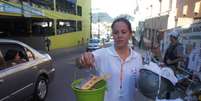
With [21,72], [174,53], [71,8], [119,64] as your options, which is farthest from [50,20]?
[119,64]

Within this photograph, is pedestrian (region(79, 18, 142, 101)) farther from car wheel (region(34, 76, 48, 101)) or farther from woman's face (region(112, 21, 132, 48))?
car wheel (region(34, 76, 48, 101))

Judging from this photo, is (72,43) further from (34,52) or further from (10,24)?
(34,52)

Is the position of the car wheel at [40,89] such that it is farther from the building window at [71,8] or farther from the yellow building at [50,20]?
the building window at [71,8]

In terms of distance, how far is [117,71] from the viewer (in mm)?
2936

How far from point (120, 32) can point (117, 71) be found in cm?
35

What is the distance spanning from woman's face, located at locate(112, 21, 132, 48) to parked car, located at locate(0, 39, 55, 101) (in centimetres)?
321

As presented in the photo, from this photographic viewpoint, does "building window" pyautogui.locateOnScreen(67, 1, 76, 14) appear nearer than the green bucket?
No

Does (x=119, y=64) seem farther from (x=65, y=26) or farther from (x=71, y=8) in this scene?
(x=71, y=8)

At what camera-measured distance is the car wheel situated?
291 inches

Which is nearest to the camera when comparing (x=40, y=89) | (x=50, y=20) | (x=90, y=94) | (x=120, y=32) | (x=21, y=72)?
(x=90, y=94)

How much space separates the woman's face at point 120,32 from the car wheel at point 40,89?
4716 millimetres

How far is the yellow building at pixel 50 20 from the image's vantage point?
2330 cm

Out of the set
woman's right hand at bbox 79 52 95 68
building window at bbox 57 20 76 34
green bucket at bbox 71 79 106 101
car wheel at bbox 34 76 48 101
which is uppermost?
building window at bbox 57 20 76 34

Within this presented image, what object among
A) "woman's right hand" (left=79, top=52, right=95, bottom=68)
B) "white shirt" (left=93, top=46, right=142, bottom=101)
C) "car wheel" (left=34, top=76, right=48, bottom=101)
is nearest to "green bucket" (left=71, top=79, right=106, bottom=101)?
"woman's right hand" (left=79, top=52, right=95, bottom=68)
